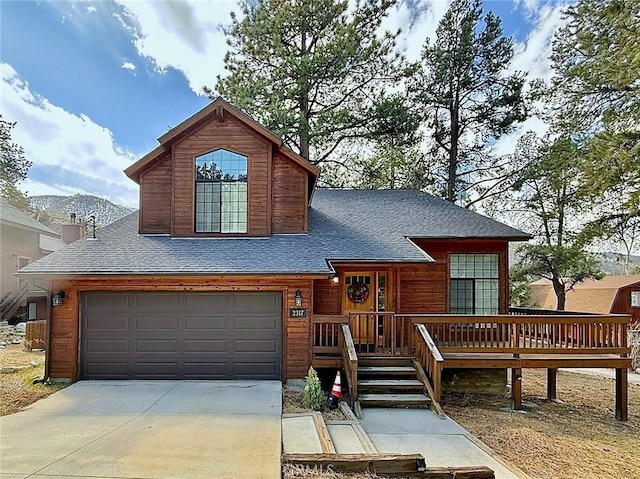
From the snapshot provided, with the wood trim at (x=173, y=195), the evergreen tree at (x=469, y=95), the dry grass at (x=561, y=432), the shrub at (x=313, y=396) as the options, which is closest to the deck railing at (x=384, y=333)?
the dry grass at (x=561, y=432)

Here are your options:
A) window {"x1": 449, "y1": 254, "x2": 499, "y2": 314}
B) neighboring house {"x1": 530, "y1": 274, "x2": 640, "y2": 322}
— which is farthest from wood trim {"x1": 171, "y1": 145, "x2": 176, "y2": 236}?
neighboring house {"x1": 530, "y1": 274, "x2": 640, "y2": 322}

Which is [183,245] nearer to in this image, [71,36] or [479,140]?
[71,36]

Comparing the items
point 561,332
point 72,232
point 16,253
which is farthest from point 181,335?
point 16,253

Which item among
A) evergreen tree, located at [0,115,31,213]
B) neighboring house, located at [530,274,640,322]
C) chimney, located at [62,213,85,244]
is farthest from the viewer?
evergreen tree, located at [0,115,31,213]

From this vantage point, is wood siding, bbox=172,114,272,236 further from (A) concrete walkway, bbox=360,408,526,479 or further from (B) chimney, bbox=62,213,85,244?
(B) chimney, bbox=62,213,85,244

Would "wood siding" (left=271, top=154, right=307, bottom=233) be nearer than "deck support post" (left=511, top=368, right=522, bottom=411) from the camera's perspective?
No

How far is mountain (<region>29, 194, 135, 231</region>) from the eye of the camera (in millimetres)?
42094

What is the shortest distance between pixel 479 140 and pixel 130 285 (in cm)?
1772

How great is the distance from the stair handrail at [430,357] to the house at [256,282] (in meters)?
0.04

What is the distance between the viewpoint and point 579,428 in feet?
25.6

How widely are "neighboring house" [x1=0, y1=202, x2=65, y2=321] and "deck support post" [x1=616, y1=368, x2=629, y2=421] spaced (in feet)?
63.7

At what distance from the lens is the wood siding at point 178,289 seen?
28.4 ft

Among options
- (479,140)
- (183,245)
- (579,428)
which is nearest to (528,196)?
(479,140)

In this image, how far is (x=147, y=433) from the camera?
5691mm
